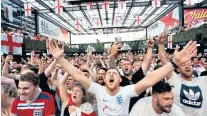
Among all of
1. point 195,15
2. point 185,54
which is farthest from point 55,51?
point 195,15

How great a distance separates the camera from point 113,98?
3.42 meters

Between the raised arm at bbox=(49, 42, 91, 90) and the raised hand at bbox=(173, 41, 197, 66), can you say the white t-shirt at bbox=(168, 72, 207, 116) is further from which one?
the raised arm at bbox=(49, 42, 91, 90)

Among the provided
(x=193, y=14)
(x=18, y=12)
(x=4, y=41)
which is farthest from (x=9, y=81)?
(x=193, y=14)

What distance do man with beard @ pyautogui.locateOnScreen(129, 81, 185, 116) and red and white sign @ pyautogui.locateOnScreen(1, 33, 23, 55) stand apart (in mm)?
→ 6004

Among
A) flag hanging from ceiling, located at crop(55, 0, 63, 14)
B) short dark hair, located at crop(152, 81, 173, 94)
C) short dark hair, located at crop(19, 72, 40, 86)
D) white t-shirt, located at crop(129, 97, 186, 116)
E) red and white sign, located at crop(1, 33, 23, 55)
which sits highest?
flag hanging from ceiling, located at crop(55, 0, 63, 14)

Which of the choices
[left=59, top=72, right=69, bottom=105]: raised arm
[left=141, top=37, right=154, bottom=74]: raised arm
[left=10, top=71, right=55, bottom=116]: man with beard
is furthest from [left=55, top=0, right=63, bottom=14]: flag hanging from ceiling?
[left=10, top=71, right=55, bottom=116]: man with beard

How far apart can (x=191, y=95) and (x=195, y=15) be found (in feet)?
57.5

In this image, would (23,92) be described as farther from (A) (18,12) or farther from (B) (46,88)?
(A) (18,12)

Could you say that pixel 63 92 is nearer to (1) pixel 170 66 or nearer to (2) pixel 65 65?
(2) pixel 65 65

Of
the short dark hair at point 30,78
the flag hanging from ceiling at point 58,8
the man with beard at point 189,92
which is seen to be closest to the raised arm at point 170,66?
the man with beard at point 189,92

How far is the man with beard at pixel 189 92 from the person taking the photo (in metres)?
3.66

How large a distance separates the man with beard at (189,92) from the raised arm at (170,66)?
1.68 ft

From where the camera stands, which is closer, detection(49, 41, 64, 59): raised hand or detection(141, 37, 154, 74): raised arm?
detection(49, 41, 64, 59): raised hand

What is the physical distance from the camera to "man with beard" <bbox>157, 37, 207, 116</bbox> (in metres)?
3.66
